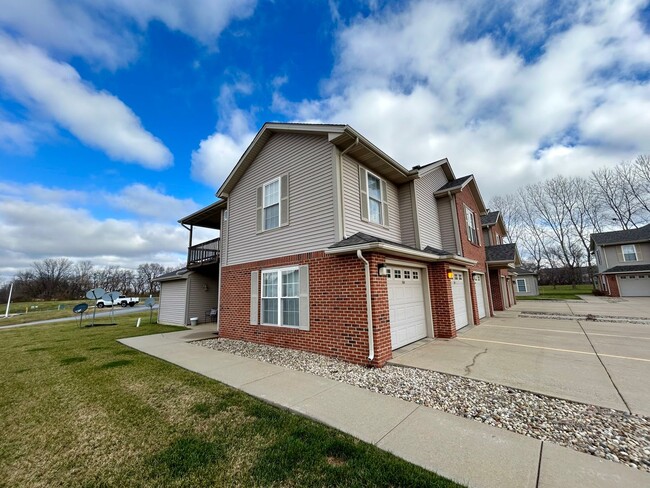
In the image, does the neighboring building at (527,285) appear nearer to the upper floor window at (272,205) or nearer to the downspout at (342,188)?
the downspout at (342,188)

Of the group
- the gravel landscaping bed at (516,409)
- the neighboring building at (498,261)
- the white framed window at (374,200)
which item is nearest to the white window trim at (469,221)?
the neighboring building at (498,261)

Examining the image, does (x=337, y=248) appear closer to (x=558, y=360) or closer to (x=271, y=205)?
(x=271, y=205)

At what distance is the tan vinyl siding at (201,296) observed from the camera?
1505cm

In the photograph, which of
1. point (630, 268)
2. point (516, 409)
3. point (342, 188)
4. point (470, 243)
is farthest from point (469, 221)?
point (630, 268)

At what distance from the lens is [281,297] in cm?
825

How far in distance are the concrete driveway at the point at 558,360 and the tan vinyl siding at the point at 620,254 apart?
25.3 meters

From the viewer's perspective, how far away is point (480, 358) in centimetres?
641

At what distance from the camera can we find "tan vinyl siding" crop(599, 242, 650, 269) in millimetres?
25938

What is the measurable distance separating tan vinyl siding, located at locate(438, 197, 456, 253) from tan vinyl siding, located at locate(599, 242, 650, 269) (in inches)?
1168

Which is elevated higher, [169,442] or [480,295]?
[480,295]

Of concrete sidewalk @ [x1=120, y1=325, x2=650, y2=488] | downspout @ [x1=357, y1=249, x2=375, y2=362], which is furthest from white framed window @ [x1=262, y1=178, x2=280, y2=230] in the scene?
concrete sidewalk @ [x1=120, y1=325, x2=650, y2=488]

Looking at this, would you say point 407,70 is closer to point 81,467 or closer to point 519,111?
point 519,111

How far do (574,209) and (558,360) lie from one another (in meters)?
41.5

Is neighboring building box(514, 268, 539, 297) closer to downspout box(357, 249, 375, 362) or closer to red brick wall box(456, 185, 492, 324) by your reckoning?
red brick wall box(456, 185, 492, 324)
